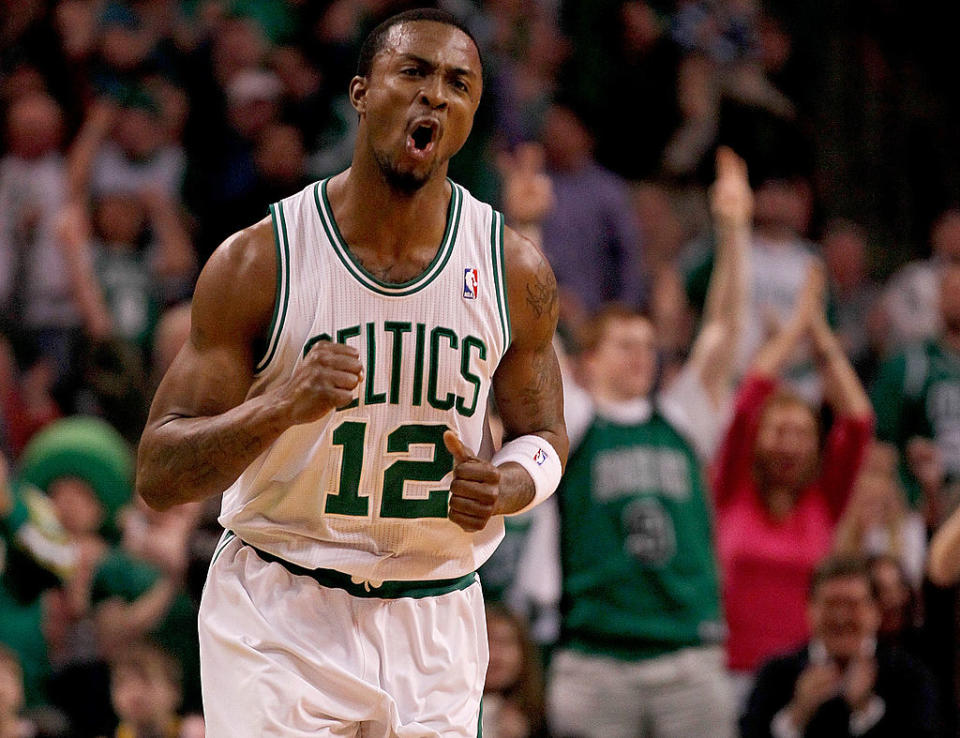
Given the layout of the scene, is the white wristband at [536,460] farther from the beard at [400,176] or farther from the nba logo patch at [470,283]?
the beard at [400,176]

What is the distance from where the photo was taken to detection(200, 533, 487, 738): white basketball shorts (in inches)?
143

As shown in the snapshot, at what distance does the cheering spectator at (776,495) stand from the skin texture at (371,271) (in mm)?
3766

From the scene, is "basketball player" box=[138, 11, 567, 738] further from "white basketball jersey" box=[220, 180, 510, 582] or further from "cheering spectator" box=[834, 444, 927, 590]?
Result: "cheering spectator" box=[834, 444, 927, 590]

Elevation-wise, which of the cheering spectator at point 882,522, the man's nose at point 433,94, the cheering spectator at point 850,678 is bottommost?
the cheering spectator at point 850,678

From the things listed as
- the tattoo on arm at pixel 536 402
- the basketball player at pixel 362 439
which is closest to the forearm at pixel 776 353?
the tattoo on arm at pixel 536 402

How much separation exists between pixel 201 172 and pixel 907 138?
561cm

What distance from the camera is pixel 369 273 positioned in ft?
12.4

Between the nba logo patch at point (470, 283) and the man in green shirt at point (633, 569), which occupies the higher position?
the nba logo patch at point (470, 283)

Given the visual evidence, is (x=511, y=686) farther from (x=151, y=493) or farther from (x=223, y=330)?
(x=223, y=330)

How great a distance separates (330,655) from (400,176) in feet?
3.73

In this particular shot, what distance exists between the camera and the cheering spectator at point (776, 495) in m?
7.41

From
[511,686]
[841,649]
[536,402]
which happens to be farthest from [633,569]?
[536,402]

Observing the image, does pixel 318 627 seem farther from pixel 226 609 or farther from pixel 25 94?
pixel 25 94

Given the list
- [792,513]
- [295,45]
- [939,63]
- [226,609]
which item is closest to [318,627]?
[226,609]
